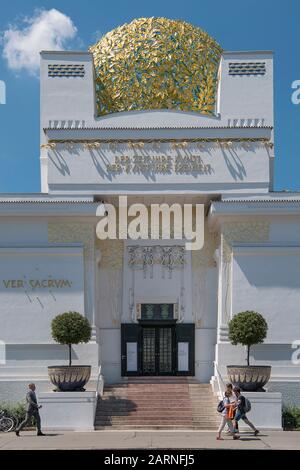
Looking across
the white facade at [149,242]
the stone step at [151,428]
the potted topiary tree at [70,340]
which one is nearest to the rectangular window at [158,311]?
the white facade at [149,242]

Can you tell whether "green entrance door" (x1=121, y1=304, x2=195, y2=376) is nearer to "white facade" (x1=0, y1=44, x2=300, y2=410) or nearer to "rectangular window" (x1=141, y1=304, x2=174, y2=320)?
"rectangular window" (x1=141, y1=304, x2=174, y2=320)

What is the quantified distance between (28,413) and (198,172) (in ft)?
32.2

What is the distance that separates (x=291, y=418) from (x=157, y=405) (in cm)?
391

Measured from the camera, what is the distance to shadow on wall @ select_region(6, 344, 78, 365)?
23812 millimetres

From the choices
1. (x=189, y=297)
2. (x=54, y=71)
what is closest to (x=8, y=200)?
(x=54, y=71)

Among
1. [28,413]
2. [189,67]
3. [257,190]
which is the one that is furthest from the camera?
[189,67]

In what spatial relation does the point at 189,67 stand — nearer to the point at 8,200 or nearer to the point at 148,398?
the point at 8,200

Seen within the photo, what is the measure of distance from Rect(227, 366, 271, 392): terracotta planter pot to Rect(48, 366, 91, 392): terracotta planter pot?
434 cm

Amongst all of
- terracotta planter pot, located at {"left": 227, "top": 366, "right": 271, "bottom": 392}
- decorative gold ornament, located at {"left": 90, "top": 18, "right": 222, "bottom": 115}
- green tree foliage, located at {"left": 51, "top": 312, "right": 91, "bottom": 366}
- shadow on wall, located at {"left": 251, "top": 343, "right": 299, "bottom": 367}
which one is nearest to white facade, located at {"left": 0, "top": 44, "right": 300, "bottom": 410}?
shadow on wall, located at {"left": 251, "top": 343, "right": 299, "bottom": 367}

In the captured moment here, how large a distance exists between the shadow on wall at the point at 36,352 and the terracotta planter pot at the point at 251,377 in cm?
554

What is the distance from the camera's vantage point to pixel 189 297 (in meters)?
25.6

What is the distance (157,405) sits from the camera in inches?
890

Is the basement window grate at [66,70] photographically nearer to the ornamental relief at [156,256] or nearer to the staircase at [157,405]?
the ornamental relief at [156,256]

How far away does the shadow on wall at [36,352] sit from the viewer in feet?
78.1
